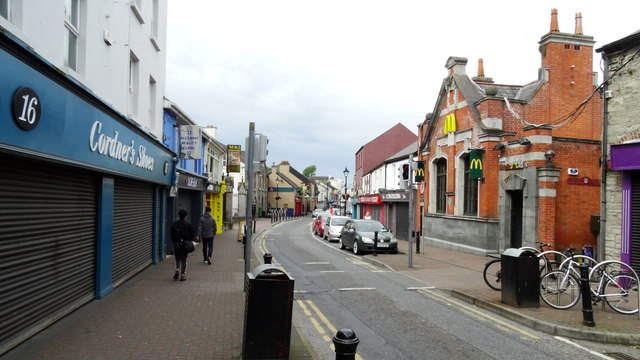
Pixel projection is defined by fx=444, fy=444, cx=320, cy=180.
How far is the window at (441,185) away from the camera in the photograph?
76.6 ft

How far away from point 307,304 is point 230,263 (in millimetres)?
6103

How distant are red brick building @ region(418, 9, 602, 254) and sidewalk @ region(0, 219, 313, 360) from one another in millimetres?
11174

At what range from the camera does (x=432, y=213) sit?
939 inches

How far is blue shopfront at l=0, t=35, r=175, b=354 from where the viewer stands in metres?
5.21

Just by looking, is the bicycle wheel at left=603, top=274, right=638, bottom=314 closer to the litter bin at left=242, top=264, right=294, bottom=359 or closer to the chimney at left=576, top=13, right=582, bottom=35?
the litter bin at left=242, top=264, right=294, bottom=359

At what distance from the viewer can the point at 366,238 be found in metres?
19.0

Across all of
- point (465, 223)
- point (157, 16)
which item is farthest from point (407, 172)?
point (157, 16)

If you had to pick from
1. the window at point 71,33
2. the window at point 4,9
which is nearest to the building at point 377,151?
the window at point 71,33

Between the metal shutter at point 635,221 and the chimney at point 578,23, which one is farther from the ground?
the chimney at point 578,23

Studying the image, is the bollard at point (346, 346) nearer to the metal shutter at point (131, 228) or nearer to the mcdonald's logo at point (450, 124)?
the metal shutter at point (131, 228)

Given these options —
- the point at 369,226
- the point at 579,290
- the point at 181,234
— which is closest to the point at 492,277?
the point at 579,290

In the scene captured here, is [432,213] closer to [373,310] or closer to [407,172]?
[407,172]

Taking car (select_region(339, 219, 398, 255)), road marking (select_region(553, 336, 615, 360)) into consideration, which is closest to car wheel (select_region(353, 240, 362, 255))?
car (select_region(339, 219, 398, 255))

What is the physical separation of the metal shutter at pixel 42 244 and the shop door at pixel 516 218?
49.5 ft
